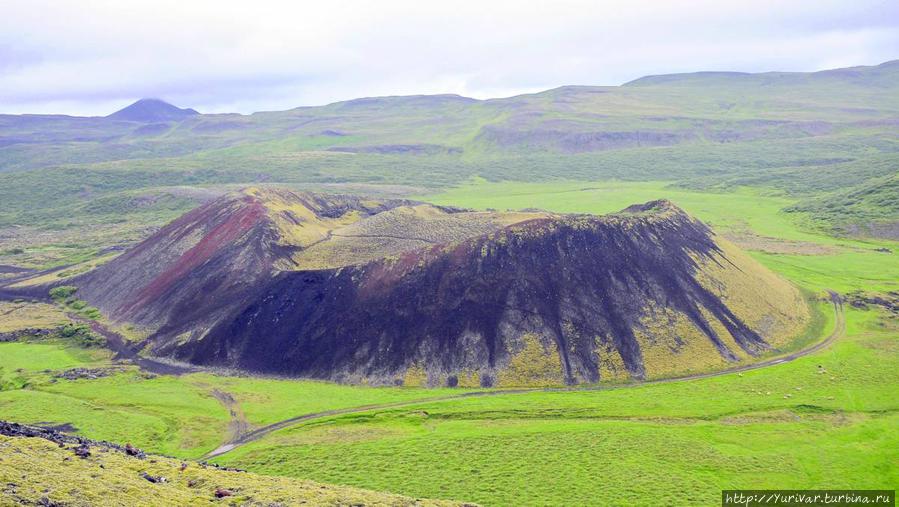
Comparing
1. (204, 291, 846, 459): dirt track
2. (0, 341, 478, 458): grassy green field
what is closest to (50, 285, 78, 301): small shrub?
(0, 341, 478, 458): grassy green field

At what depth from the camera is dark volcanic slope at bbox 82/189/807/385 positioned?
71.9m

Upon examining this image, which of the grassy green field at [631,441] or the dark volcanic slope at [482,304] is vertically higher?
the dark volcanic slope at [482,304]

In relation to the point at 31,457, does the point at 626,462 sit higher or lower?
lower

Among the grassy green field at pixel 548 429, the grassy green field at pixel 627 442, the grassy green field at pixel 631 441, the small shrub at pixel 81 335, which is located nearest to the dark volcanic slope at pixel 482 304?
the grassy green field at pixel 548 429

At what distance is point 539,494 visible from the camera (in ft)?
152

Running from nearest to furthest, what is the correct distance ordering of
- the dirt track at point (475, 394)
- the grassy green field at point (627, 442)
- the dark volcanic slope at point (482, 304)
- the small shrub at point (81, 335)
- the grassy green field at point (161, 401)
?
the grassy green field at point (627, 442) → the dirt track at point (475, 394) → the grassy green field at point (161, 401) → the dark volcanic slope at point (482, 304) → the small shrub at point (81, 335)

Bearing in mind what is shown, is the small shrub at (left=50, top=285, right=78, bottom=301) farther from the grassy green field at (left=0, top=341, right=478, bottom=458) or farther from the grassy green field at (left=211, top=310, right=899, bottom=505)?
the grassy green field at (left=211, top=310, right=899, bottom=505)

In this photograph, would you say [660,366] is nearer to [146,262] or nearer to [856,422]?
[856,422]

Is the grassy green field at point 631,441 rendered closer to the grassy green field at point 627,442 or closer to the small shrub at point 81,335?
the grassy green field at point 627,442

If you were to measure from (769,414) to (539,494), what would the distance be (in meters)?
25.6

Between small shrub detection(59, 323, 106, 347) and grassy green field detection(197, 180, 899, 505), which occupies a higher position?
small shrub detection(59, 323, 106, 347)

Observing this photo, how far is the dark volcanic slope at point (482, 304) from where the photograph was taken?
236 ft

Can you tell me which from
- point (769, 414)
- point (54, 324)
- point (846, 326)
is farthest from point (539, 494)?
point (54, 324)

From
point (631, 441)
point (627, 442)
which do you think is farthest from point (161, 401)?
point (631, 441)
